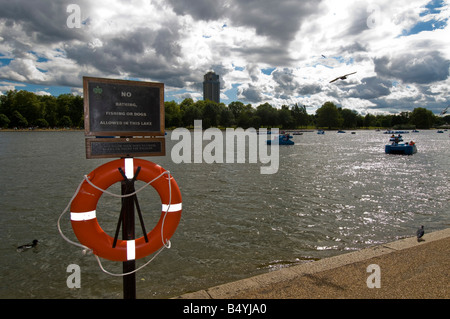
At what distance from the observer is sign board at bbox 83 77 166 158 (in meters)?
3.49

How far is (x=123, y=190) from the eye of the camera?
11.5ft

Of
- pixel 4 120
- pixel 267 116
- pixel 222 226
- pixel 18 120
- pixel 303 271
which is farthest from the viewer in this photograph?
pixel 267 116

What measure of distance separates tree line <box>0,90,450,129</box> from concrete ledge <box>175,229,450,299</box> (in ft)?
386

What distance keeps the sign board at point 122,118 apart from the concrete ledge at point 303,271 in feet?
6.22

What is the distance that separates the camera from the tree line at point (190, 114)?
107m

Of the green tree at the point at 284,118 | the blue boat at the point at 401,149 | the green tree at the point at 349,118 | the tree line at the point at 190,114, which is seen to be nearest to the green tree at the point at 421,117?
the tree line at the point at 190,114

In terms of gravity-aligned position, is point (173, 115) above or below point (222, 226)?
above

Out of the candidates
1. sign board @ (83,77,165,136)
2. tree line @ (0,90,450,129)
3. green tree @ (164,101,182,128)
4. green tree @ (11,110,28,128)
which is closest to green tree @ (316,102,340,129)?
tree line @ (0,90,450,129)

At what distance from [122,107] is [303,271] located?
3265 mm

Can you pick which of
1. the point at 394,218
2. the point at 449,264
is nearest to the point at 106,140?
the point at 449,264

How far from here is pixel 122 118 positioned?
12.0 ft

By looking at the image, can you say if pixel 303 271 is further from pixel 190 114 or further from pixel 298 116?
pixel 298 116

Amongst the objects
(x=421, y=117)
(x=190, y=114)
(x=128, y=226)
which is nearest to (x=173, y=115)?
(x=190, y=114)

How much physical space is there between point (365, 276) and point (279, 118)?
133m
